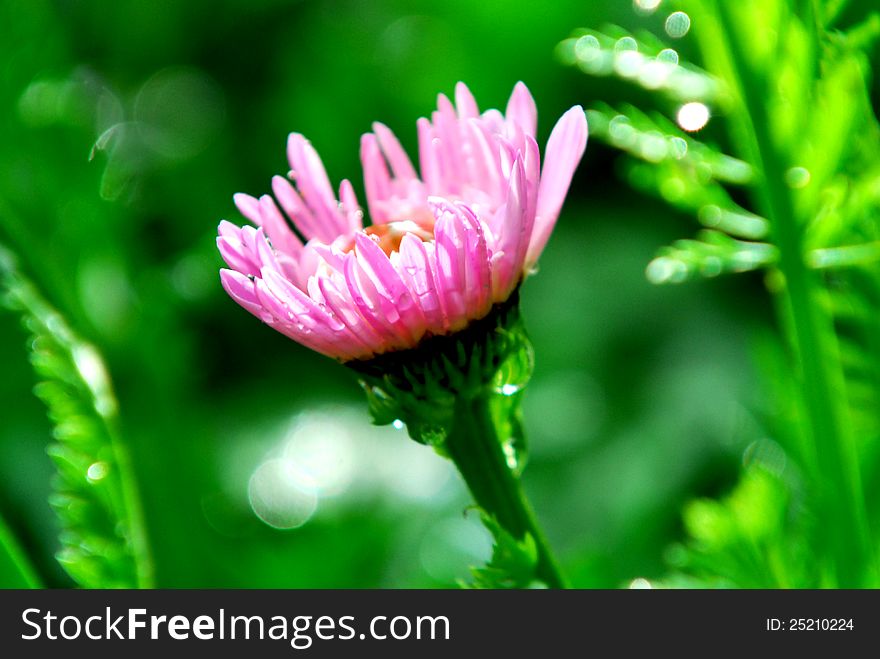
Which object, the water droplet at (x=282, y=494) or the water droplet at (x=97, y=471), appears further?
the water droplet at (x=282, y=494)

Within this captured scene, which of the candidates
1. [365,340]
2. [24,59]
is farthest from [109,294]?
[365,340]

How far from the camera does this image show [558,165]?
11.1 inches

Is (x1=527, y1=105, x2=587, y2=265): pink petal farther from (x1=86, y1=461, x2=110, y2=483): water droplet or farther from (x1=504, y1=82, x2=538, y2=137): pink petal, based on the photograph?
(x1=86, y1=461, x2=110, y2=483): water droplet

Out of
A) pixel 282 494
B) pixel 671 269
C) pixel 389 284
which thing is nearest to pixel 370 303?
pixel 389 284

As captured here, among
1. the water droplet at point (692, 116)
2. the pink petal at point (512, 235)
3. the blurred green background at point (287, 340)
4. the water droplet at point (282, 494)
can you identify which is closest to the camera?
the pink petal at point (512, 235)

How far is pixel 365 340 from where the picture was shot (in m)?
0.28

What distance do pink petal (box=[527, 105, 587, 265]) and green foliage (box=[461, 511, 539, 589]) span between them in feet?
0.29

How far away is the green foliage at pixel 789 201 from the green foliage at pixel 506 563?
100mm

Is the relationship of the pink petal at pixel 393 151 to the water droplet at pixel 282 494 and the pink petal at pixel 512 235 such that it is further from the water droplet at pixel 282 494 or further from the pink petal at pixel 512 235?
the water droplet at pixel 282 494

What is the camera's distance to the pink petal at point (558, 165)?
0.28 m

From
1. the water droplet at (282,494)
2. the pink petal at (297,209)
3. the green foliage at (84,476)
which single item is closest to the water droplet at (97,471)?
the green foliage at (84,476)

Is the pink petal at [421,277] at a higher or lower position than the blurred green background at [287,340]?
lower
